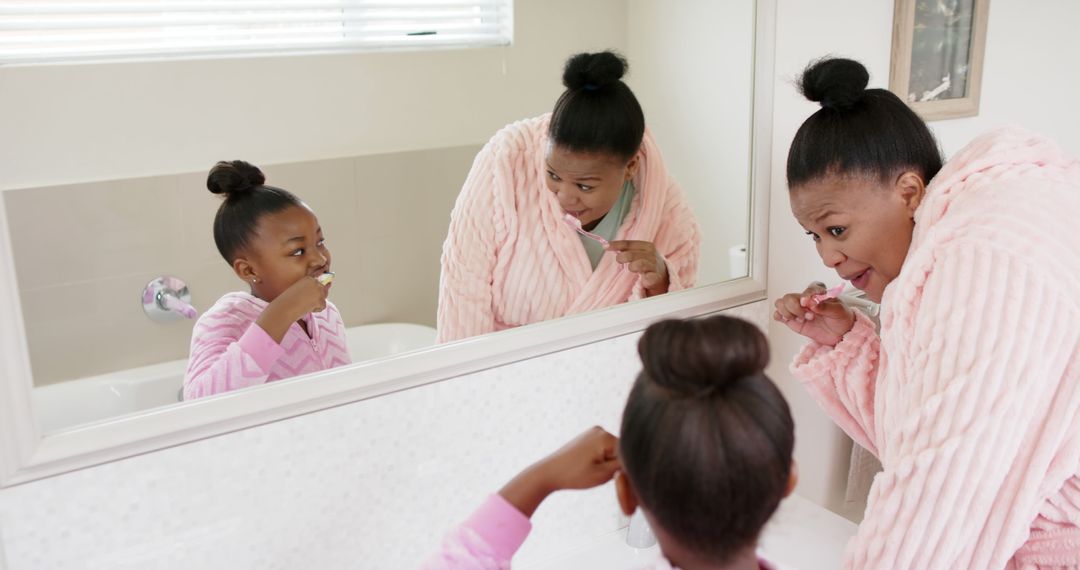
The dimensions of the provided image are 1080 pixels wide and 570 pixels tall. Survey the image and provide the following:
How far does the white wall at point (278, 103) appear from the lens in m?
0.78

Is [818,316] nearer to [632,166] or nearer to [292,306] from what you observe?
[632,166]

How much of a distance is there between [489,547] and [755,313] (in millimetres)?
730

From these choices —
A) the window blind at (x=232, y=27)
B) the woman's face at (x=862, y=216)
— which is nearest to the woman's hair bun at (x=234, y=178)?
the window blind at (x=232, y=27)

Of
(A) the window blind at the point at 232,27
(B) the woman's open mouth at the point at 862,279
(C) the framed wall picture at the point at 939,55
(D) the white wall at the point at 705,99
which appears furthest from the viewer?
(C) the framed wall picture at the point at 939,55

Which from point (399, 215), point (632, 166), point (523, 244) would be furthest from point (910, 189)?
point (399, 215)

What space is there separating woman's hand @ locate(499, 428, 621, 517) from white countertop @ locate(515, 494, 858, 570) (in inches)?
15.4

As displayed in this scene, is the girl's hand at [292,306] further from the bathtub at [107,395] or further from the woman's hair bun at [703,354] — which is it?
the woman's hair bun at [703,354]

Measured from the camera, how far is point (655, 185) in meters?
1.20

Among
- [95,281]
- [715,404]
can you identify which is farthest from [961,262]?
[95,281]

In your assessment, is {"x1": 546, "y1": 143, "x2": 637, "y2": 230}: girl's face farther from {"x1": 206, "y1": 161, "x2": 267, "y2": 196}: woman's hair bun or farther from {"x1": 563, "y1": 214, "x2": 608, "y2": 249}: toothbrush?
{"x1": 206, "y1": 161, "x2": 267, "y2": 196}: woman's hair bun

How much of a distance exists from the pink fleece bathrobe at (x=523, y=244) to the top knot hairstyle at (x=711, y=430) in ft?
1.42

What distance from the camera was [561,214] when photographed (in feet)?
3.70

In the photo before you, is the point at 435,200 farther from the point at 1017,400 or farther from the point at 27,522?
the point at 1017,400

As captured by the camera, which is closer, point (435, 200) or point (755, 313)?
point (435, 200)
